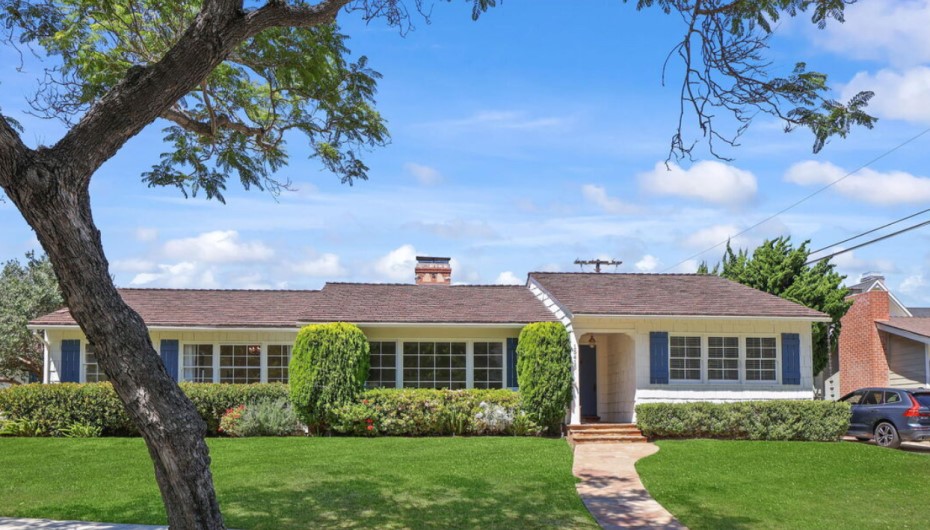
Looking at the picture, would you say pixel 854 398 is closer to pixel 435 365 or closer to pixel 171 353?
pixel 435 365

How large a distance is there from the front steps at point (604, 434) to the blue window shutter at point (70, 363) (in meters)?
12.6

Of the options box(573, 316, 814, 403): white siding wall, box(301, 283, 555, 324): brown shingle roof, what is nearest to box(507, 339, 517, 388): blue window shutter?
box(301, 283, 555, 324): brown shingle roof

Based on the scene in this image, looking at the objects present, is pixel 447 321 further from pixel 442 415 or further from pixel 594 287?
pixel 594 287

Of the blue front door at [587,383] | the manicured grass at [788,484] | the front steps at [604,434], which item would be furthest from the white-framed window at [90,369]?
the manicured grass at [788,484]

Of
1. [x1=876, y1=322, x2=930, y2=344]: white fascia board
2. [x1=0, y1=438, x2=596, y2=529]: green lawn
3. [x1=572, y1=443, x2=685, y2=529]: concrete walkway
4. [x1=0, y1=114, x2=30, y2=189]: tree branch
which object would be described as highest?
[x1=0, y1=114, x2=30, y2=189]: tree branch

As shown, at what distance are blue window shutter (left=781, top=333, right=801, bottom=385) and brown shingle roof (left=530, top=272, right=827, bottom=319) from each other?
0.66m

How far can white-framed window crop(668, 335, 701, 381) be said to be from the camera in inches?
833

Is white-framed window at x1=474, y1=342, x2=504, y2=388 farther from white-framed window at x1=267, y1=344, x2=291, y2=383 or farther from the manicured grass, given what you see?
white-framed window at x1=267, y1=344, x2=291, y2=383

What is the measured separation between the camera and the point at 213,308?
23375 mm

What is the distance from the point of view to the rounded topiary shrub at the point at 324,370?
19703 millimetres

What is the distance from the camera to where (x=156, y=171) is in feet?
39.4

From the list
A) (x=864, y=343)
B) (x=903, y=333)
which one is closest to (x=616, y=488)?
(x=903, y=333)

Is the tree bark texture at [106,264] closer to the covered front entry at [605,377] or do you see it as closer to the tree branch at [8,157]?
the tree branch at [8,157]

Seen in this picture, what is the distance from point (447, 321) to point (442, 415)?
8.23 feet
